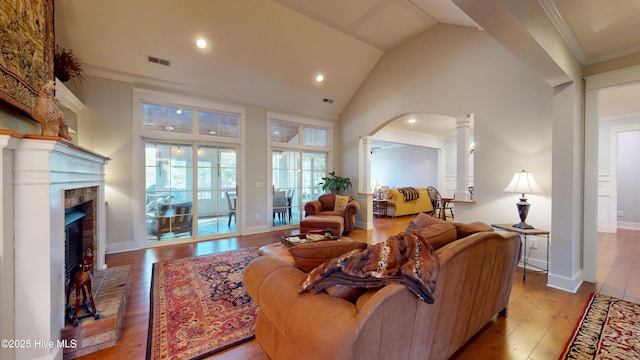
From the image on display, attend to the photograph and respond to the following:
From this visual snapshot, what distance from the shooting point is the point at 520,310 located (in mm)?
2246

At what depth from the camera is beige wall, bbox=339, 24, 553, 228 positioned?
3164mm

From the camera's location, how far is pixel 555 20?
6.90 ft

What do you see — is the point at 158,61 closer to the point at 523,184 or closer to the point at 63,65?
the point at 63,65

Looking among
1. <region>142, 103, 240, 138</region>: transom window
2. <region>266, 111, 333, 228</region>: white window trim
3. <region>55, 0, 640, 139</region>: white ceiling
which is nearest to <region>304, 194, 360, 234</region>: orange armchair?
<region>266, 111, 333, 228</region>: white window trim

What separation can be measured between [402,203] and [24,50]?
7.63m

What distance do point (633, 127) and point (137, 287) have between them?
30.2 ft

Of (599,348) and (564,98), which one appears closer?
(599,348)

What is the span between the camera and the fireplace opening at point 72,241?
2.18 meters

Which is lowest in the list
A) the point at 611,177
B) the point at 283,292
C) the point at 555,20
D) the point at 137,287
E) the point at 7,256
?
the point at 137,287

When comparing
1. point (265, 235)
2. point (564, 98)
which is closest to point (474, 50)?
point (564, 98)

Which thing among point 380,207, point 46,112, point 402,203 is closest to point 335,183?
point 380,207

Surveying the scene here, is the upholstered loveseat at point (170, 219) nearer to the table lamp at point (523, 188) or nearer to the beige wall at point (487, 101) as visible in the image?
the beige wall at point (487, 101)

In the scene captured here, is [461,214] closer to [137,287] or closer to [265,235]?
[265,235]

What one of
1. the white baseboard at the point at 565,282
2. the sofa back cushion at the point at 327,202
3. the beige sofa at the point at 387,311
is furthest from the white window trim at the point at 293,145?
the white baseboard at the point at 565,282
